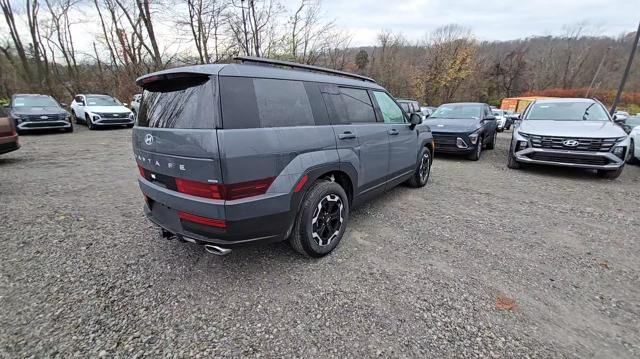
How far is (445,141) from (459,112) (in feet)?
5.34

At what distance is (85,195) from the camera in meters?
4.55

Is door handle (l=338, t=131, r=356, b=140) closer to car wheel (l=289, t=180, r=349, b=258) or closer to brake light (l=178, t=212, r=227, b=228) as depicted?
car wheel (l=289, t=180, r=349, b=258)

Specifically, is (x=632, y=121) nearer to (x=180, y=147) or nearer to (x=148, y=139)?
(x=180, y=147)

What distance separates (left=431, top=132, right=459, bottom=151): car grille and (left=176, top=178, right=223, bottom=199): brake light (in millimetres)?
6965

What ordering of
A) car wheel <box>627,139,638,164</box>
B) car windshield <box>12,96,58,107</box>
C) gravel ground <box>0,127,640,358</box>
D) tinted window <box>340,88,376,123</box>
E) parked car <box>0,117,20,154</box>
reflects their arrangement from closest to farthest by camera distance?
1. gravel ground <box>0,127,640,358</box>
2. tinted window <box>340,88,376,123</box>
3. parked car <box>0,117,20,154</box>
4. car wheel <box>627,139,638,164</box>
5. car windshield <box>12,96,58,107</box>

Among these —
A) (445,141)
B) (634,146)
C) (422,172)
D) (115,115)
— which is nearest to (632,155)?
(634,146)

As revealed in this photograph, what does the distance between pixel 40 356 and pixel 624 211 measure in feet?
22.4

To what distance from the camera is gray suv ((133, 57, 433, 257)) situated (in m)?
2.02

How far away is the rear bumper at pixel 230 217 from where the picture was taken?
81.4 inches

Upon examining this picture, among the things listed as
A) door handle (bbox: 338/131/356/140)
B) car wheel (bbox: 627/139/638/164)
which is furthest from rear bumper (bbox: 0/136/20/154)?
car wheel (bbox: 627/139/638/164)

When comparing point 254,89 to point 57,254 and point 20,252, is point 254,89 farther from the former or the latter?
point 20,252

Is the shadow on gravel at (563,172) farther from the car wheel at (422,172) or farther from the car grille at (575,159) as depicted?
the car wheel at (422,172)

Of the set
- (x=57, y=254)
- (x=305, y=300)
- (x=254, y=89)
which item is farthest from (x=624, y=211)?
(x=57, y=254)

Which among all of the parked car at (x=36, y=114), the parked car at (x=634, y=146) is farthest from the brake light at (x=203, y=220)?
the parked car at (x=36, y=114)
